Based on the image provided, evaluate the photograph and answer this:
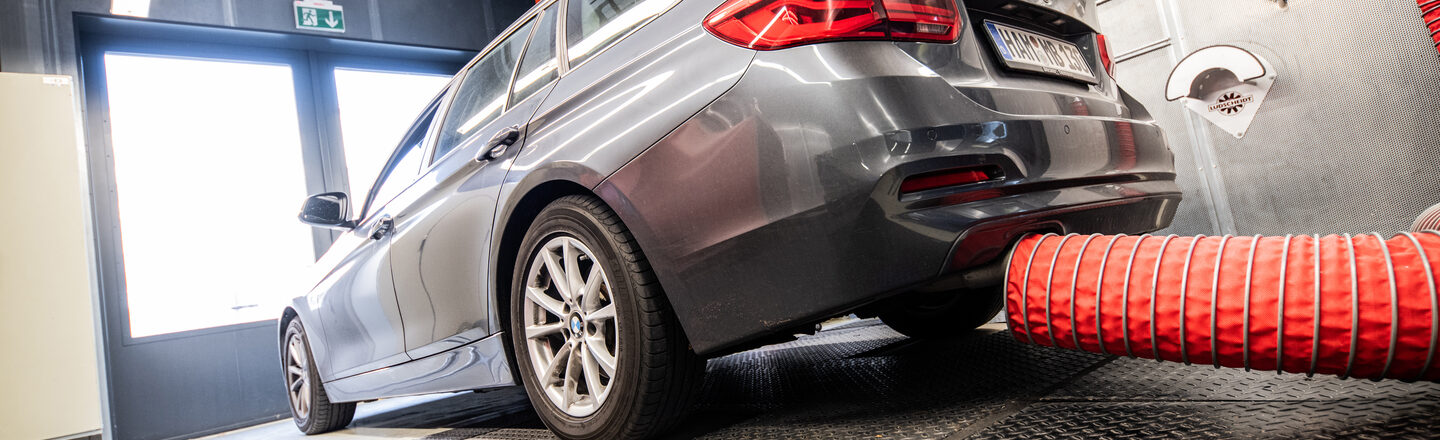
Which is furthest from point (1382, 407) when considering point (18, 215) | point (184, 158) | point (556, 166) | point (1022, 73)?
point (184, 158)

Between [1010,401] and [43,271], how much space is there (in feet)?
16.6

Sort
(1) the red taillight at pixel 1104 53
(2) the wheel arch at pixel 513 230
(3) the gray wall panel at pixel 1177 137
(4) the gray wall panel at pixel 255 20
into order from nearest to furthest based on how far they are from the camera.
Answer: (2) the wheel arch at pixel 513 230 → (1) the red taillight at pixel 1104 53 → (3) the gray wall panel at pixel 1177 137 → (4) the gray wall panel at pixel 255 20

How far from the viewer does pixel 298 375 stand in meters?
3.73

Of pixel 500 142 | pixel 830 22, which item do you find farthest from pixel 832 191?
pixel 500 142

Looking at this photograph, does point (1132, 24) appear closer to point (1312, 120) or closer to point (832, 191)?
point (1312, 120)

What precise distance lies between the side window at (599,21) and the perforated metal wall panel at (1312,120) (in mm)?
2822

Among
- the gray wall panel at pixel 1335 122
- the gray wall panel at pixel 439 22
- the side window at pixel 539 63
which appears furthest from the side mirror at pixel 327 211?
the gray wall panel at pixel 439 22

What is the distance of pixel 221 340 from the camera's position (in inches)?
213

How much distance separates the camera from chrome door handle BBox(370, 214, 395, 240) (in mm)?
2535

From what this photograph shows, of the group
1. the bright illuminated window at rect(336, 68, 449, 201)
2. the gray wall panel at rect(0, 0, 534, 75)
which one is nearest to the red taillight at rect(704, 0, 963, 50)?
the bright illuminated window at rect(336, 68, 449, 201)

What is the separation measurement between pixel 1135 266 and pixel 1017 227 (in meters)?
0.20

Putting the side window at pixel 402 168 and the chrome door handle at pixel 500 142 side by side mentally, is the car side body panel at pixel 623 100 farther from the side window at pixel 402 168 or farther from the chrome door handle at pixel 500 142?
the side window at pixel 402 168

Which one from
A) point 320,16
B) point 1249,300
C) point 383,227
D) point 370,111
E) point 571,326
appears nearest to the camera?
point 1249,300

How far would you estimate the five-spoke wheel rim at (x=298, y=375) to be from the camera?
Result: 139 inches
